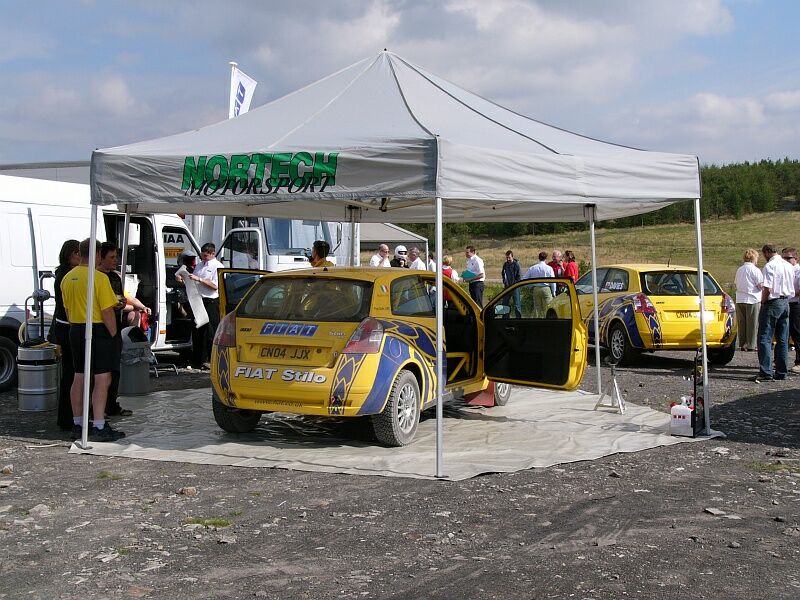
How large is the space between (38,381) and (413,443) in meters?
4.34

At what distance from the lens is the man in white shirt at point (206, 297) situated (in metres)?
13.5

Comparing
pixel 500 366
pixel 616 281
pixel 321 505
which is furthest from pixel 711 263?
pixel 321 505

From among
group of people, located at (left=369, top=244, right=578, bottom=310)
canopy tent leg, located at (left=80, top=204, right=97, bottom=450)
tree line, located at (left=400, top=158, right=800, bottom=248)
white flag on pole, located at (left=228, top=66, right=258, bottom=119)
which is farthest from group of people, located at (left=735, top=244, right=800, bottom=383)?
tree line, located at (left=400, top=158, right=800, bottom=248)

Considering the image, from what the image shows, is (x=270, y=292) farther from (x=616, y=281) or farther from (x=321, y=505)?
(x=616, y=281)

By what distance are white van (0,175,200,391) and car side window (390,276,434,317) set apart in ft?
16.9

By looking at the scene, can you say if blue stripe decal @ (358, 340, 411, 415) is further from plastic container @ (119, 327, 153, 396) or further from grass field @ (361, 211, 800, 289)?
grass field @ (361, 211, 800, 289)

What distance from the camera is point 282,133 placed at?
8.14m

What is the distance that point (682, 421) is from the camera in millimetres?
8844

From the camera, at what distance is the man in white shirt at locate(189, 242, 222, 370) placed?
13508mm

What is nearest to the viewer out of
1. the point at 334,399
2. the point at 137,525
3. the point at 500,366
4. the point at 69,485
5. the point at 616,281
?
the point at 137,525

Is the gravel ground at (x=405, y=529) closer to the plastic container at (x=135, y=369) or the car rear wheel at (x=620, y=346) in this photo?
the plastic container at (x=135, y=369)

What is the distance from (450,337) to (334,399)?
195 cm

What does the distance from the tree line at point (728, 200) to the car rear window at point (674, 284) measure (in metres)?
50.9

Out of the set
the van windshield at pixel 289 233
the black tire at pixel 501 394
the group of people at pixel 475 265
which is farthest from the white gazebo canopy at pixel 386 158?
the group of people at pixel 475 265
